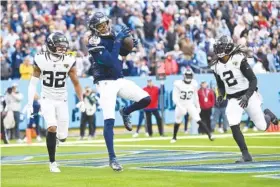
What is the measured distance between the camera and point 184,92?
79.6 feet

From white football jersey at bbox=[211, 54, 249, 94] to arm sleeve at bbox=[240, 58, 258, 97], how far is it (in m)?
0.08

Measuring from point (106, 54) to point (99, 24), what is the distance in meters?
0.48

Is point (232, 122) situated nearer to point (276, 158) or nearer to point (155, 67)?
point (276, 158)

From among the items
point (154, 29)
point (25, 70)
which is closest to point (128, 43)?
point (25, 70)

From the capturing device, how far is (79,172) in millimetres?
13008

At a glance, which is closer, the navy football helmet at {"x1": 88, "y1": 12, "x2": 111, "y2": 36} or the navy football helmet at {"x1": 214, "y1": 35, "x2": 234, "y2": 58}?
the navy football helmet at {"x1": 88, "y1": 12, "x2": 111, "y2": 36}

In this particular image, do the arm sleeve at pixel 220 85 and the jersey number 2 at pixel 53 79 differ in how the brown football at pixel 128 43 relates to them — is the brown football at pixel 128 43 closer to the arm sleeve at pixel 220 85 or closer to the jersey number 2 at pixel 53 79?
the jersey number 2 at pixel 53 79

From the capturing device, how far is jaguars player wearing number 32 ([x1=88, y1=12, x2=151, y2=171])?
1317cm

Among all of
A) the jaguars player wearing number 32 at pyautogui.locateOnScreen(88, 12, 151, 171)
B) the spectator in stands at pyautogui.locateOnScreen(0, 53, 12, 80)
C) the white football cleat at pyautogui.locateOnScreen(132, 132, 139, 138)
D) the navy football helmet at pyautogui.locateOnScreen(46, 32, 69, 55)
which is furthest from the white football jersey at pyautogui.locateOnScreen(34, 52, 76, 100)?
the spectator in stands at pyautogui.locateOnScreen(0, 53, 12, 80)

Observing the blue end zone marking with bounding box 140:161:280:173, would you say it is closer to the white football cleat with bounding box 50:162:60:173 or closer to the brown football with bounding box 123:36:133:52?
the white football cleat with bounding box 50:162:60:173

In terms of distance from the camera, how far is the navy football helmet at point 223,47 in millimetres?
14250

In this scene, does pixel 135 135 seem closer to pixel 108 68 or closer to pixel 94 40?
pixel 108 68

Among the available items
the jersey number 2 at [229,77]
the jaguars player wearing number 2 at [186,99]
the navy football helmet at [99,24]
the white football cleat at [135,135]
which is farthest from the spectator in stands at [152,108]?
the navy football helmet at [99,24]

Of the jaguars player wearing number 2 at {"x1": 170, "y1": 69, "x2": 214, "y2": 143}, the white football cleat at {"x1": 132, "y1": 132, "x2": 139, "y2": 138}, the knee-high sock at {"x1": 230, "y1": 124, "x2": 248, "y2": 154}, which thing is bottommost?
the white football cleat at {"x1": 132, "y1": 132, "x2": 139, "y2": 138}
